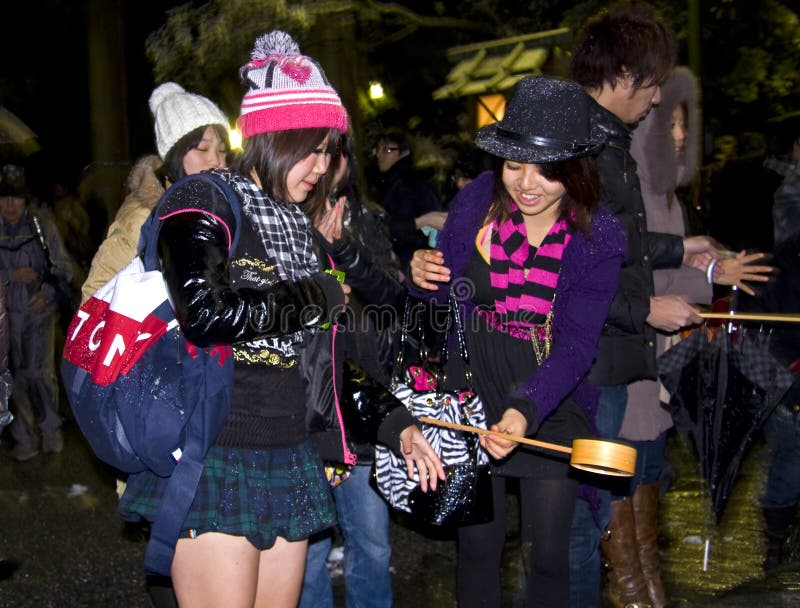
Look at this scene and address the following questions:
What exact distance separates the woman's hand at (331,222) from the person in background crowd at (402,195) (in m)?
3.15

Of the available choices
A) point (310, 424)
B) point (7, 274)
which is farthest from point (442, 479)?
point (7, 274)

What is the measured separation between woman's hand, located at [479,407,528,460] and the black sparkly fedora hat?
2.80 ft

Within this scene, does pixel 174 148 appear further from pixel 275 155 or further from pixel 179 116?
pixel 275 155

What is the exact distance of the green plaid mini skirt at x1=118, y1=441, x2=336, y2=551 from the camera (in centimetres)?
244

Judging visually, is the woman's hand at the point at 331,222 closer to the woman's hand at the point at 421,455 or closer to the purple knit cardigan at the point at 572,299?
the purple knit cardigan at the point at 572,299

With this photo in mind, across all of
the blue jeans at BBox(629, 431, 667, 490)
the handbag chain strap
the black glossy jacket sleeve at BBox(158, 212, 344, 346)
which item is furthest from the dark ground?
the black glossy jacket sleeve at BBox(158, 212, 344, 346)

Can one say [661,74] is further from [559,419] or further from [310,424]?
[310,424]

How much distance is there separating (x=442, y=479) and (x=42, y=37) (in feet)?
52.4

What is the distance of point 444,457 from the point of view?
10.2ft

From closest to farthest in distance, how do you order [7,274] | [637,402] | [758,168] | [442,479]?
[442,479] → [637,402] → [758,168] → [7,274]

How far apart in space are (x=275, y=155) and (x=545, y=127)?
3.21ft

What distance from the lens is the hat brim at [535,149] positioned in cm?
305

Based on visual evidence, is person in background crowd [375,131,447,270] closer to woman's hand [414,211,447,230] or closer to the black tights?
woman's hand [414,211,447,230]

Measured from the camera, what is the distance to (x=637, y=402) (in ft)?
12.9
